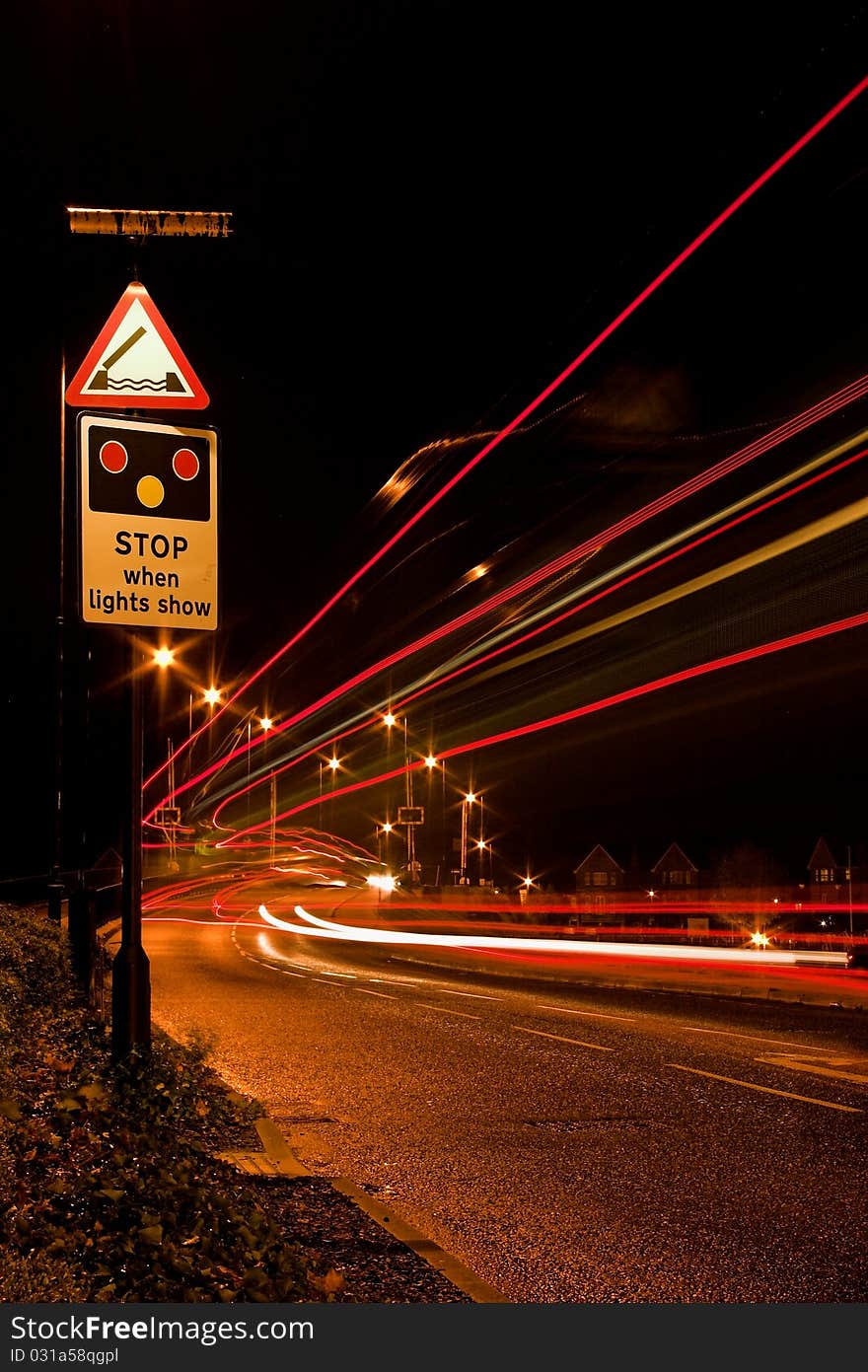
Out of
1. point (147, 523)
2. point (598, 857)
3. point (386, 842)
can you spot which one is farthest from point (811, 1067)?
point (598, 857)

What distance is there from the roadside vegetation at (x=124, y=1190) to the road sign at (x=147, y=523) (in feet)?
8.52

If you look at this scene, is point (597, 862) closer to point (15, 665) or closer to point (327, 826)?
point (327, 826)

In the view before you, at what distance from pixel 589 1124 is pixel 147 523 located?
19.0 feet

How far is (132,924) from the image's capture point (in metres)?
6.90

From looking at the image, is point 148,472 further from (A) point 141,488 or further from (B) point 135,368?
(B) point 135,368

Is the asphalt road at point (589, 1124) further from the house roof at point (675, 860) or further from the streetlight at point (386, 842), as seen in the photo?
the house roof at point (675, 860)

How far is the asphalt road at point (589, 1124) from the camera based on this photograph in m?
5.94

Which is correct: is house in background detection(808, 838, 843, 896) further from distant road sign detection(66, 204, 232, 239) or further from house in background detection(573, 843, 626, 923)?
distant road sign detection(66, 204, 232, 239)

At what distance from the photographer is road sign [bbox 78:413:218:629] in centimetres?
651

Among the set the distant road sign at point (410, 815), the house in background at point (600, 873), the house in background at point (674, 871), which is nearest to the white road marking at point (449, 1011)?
the distant road sign at point (410, 815)

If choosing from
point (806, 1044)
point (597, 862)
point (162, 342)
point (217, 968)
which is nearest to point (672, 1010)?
point (806, 1044)

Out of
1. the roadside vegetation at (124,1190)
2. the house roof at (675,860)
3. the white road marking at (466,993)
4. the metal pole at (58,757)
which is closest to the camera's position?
the roadside vegetation at (124,1190)

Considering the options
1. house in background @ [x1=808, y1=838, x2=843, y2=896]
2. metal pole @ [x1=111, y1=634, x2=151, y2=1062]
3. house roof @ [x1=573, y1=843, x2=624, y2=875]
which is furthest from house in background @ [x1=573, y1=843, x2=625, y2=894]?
metal pole @ [x1=111, y1=634, x2=151, y2=1062]

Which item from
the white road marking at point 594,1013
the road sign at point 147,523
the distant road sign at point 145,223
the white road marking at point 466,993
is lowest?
the white road marking at point 466,993
